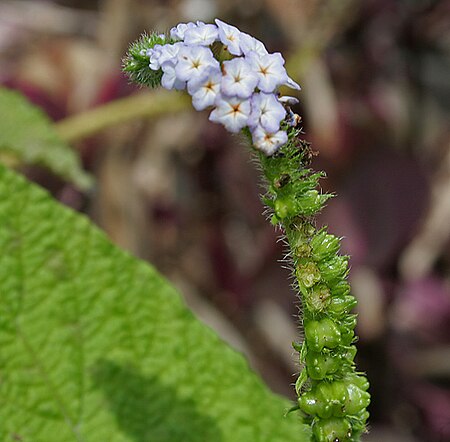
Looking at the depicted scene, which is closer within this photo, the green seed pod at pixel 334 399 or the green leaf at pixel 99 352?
the green seed pod at pixel 334 399

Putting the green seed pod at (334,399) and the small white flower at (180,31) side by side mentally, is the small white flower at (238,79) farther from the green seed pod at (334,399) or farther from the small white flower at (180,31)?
the green seed pod at (334,399)

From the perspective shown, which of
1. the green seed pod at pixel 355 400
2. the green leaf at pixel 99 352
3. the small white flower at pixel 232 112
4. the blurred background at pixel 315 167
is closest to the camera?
the small white flower at pixel 232 112

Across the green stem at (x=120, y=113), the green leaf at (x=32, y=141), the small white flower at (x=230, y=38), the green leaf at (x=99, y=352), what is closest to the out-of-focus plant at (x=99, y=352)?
the green leaf at (x=99, y=352)

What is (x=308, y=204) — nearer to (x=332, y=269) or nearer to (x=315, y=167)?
(x=332, y=269)

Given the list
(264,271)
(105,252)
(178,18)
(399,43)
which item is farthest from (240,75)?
(399,43)

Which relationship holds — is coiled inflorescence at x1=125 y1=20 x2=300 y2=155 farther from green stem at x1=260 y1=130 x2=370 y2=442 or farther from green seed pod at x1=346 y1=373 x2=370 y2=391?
green seed pod at x1=346 y1=373 x2=370 y2=391

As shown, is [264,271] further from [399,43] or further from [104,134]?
[399,43]
